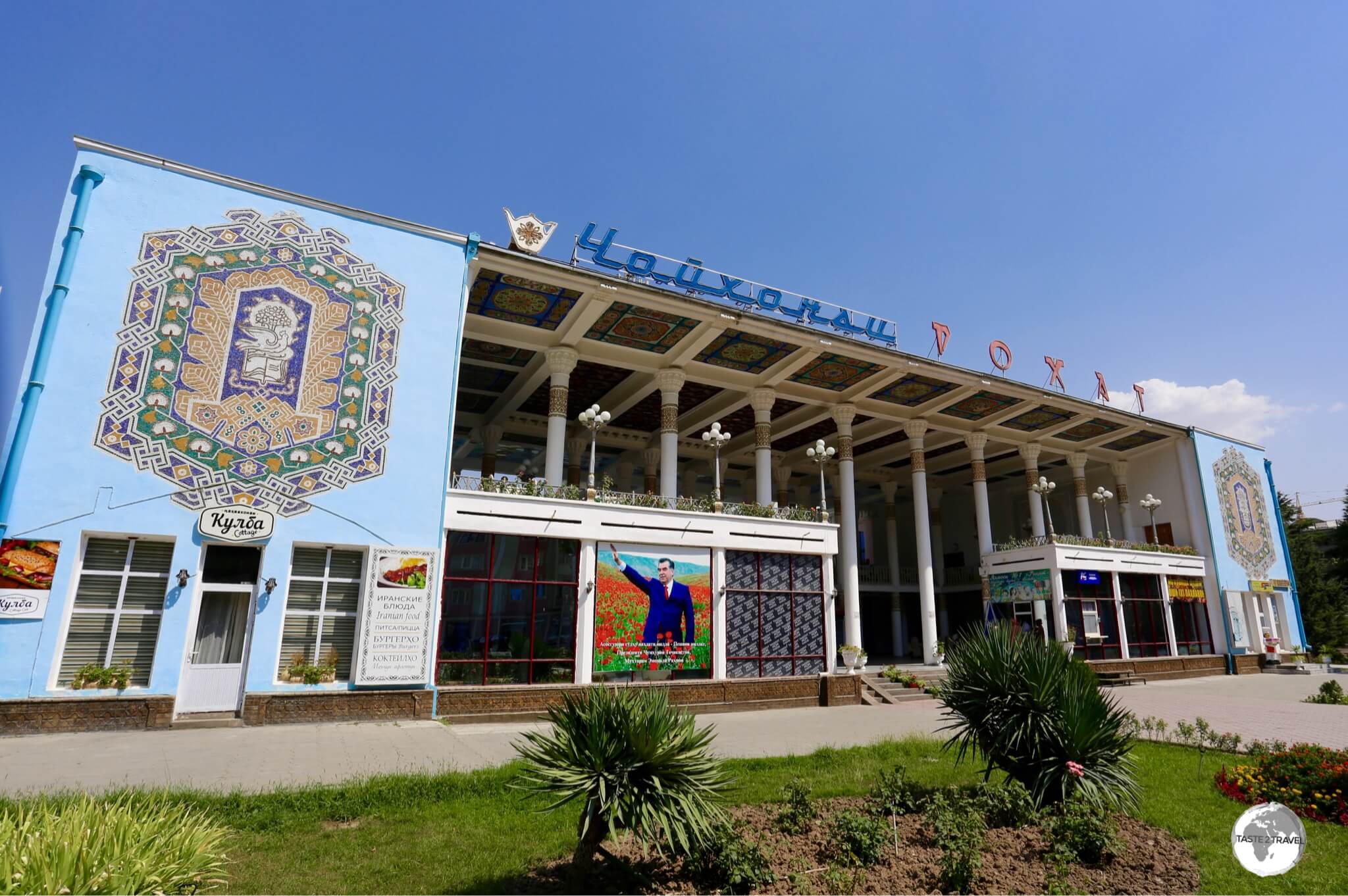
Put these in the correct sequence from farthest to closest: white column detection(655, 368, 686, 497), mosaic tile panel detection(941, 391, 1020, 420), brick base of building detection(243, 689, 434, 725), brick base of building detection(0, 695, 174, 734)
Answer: mosaic tile panel detection(941, 391, 1020, 420) < white column detection(655, 368, 686, 497) < brick base of building detection(243, 689, 434, 725) < brick base of building detection(0, 695, 174, 734)

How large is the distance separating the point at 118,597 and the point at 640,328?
13.1m

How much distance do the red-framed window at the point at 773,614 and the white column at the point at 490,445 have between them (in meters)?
11.3

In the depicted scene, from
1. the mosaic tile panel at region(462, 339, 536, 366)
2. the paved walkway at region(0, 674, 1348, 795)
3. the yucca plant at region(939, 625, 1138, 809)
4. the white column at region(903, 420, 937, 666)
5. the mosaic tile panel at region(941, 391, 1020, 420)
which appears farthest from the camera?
the mosaic tile panel at region(941, 391, 1020, 420)

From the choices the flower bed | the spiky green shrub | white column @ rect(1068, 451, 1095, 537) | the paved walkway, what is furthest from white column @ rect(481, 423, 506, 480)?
white column @ rect(1068, 451, 1095, 537)

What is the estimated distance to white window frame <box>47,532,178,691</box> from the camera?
12141mm

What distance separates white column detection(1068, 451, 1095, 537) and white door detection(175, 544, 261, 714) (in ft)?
97.5

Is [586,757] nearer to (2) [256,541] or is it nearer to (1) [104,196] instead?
(2) [256,541]

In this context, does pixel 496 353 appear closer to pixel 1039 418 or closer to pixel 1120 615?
pixel 1039 418

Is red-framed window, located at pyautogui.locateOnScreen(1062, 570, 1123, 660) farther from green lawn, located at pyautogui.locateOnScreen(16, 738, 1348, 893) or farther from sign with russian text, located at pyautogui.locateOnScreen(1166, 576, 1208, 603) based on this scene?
green lawn, located at pyautogui.locateOnScreen(16, 738, 1348, 893)

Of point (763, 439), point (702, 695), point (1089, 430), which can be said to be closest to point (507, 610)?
point (702, 695)

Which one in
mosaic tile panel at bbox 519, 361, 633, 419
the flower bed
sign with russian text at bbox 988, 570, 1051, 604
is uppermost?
mosaic tile panel at bbox 519, 361, 633, 419

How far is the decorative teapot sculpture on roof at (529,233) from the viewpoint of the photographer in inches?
699

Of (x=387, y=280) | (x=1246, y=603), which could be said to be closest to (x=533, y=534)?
(x=387, y=280)

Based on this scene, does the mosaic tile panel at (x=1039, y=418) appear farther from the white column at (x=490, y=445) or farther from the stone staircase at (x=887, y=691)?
the white column at (x=490, y=445)
